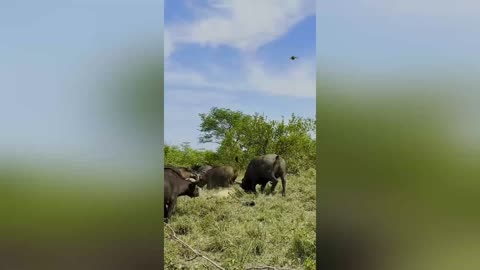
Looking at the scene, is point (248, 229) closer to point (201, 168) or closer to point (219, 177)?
point (219, 177)

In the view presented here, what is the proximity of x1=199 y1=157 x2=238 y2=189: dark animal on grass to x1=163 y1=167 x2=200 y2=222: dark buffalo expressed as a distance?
0.06m

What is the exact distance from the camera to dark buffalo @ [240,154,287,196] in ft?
9.50

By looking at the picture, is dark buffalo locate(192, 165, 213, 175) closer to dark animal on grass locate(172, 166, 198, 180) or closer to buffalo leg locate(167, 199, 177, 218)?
dark animal on grass locate(172, 166, 198, 180)

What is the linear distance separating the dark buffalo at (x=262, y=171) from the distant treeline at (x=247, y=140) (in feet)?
0.11

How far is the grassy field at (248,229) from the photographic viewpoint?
274 centimetres

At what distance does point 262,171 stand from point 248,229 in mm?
354

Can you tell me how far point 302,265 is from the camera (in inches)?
107
